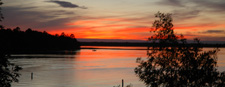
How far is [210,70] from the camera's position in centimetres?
1853

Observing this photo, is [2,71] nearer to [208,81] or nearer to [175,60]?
[175,60]

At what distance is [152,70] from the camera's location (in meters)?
19.8

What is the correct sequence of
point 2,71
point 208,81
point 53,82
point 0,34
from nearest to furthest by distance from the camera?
point 208,81 → point 2,71 → point 0,34 → point 53,82

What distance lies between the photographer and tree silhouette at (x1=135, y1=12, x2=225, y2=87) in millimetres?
18328

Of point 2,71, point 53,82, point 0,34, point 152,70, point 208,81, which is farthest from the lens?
point 53,82

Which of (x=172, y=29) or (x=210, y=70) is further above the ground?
(x=172, y=29)

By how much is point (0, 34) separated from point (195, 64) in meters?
16.8

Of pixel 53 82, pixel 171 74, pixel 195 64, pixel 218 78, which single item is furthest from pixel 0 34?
pixel 53 82

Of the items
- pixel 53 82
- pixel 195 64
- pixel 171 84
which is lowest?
pixel 53 82

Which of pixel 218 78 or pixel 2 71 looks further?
pixel 2 71

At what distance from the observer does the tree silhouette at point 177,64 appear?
18.3 meters

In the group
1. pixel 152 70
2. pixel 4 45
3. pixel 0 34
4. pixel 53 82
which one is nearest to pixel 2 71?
pixel 4 45

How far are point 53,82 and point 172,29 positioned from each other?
67203mm

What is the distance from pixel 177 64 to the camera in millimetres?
18906
